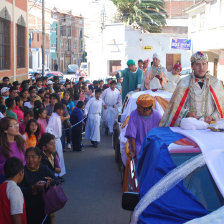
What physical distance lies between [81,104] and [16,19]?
526 inches

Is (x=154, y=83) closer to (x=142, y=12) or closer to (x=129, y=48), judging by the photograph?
(x=129, y=48)

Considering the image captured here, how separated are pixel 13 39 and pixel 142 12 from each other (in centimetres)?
2246

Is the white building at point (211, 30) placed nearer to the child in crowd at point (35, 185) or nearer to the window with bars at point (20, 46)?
the window with bars at point (20, 46)

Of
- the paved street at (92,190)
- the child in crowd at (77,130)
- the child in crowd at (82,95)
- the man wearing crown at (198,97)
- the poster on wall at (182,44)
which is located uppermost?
the poster on wall at (182,44)

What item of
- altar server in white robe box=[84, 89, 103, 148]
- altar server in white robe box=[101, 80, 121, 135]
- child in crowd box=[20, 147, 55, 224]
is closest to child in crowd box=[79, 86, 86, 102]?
altar server in white robe box=[101, 80, 121, 135]

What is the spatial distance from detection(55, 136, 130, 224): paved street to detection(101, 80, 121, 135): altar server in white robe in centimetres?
275

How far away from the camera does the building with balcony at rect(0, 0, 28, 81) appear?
71.8 ft

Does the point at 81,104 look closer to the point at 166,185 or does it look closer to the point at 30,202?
the point at 30,202

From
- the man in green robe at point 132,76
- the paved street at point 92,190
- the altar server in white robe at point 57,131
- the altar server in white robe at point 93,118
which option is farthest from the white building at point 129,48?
the altar server in white robe at point 57,131

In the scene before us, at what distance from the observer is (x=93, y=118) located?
13.5 meters

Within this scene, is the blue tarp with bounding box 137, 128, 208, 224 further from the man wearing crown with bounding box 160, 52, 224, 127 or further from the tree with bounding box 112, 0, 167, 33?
the tree with bounding box 112, 0, 167, 33

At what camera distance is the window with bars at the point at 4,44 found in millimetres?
21797

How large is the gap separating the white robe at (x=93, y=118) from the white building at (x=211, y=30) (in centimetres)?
1793

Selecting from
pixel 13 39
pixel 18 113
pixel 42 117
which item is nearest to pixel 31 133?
pixel 42 117
